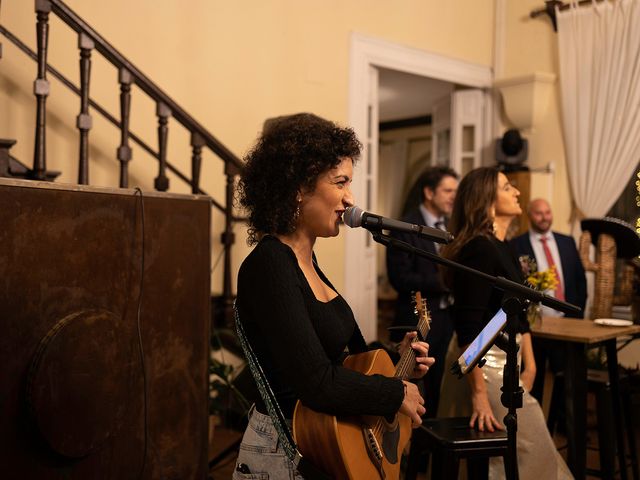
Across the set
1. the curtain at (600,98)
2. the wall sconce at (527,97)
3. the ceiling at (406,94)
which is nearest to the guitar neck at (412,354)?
the curtain at (600,98)

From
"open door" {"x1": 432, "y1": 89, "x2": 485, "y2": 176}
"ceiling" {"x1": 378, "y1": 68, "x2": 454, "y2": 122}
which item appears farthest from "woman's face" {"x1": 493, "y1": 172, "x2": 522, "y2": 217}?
"ceiling" {"x1": 378, "y1": 68, "x2": 454, "y2": 122}

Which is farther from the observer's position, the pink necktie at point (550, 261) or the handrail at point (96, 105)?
the pink necktie at point (550, 261)

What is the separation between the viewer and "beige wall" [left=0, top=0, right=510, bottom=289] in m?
4.05

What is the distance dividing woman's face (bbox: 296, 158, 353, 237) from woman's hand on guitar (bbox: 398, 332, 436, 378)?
1.25ft

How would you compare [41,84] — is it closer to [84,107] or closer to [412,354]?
[84,107]

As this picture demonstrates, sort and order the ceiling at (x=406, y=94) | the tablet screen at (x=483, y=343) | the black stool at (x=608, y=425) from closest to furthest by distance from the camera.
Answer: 1. the tablet screen at (x=483, y=343)
2. the black stool at (x=608, y=425)
3. the ceiling at (x=406, y=94)

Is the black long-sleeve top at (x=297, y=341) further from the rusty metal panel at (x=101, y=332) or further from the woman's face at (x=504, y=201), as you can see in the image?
the woman's face at (x=504, y=201)

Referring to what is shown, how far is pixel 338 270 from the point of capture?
17.4 ft

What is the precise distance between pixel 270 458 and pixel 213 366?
7.89 feet

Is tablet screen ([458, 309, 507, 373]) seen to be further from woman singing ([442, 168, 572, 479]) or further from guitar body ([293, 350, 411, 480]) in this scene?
woman singing ([442, 168, 572, 479])

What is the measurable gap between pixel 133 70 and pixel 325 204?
2.22 metres

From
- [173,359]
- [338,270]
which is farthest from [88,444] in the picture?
[338,270]

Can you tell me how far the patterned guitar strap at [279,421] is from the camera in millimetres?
1593

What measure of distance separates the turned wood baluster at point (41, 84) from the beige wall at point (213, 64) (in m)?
0.65
